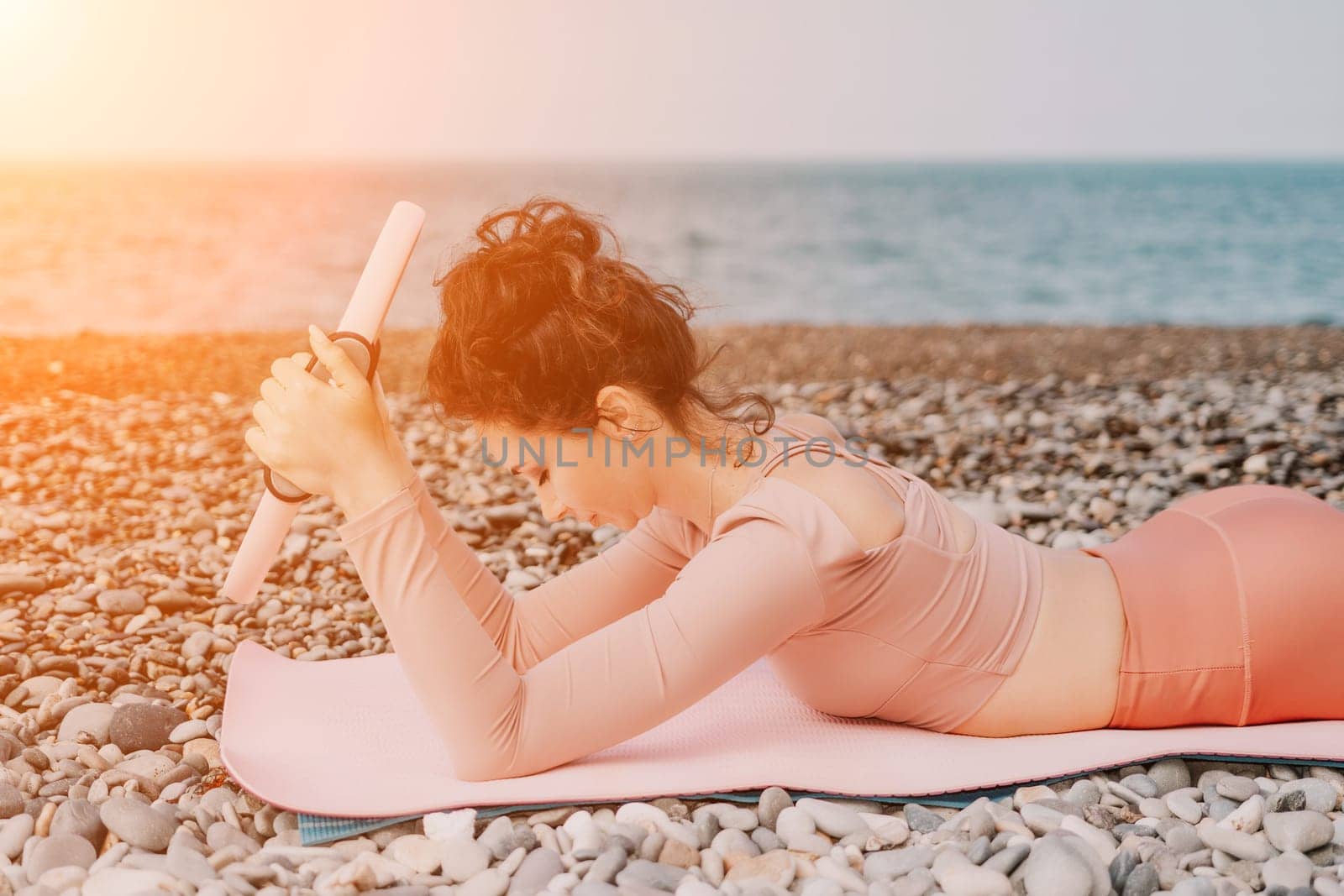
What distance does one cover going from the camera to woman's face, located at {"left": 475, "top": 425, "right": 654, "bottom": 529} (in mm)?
2121

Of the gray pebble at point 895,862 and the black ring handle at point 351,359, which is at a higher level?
the black ring handle at point 351,359

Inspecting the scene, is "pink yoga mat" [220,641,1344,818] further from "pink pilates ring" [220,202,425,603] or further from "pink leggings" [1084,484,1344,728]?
"pink pilates ring" [220,202,425,603]

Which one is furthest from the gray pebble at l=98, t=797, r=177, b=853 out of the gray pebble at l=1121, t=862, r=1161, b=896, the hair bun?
the gray pebble at l=1121, t=862, r=1161, b=896

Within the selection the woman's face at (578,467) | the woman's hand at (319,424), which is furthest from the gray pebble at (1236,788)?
the woman's hand at (319,424)

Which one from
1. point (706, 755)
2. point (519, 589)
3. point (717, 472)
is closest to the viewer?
point (717, 472)

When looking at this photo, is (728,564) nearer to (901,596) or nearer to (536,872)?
(901,596)

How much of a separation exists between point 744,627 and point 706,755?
0.52 meters

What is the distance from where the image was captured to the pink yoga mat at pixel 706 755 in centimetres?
217

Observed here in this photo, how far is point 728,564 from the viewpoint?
195cm

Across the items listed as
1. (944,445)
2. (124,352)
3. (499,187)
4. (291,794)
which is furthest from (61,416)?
(499,187)

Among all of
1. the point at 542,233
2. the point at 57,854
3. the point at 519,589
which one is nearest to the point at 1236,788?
the point at 542,233

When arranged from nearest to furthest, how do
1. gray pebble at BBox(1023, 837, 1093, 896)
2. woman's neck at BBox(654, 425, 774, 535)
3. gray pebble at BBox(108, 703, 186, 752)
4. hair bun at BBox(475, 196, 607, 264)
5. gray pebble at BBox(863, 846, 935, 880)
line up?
gray pebble at BBox(1023, 837, 1093, 896)
gray pebble at BBox(863, 846, 935, 880)
hair bun at BBox(475, 196, 607, 264)
woman's neck at BBox(654, 425, 774, 535)
gray pebble at BBox(108, 703, 186, 752)

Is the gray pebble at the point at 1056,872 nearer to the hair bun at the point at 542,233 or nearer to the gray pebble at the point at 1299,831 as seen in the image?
the gray pebble at the point at 1299,831

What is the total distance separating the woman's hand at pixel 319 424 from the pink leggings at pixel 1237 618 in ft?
4.90
